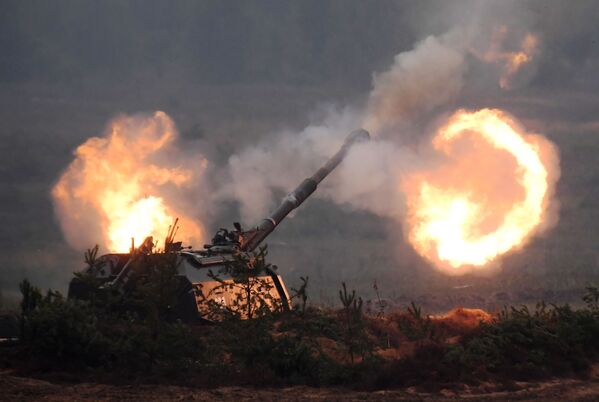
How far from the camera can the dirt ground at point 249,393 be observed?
1691 centimetres

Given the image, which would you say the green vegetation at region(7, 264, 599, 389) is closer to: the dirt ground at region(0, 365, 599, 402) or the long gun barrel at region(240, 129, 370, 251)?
the dirt ground at region(0, 365, 599, 402)

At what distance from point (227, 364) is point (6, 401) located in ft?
20.3

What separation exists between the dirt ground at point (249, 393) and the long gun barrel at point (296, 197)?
503 inches

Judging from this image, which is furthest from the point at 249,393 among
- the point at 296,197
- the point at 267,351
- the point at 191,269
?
the point at 296,197

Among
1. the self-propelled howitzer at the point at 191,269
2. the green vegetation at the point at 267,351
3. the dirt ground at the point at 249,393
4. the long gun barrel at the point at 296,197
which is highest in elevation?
the long gun barrel at the point at 296,197

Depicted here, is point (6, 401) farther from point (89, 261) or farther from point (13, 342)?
point (89, 261)

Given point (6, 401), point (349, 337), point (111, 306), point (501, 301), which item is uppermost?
point (501, 301)

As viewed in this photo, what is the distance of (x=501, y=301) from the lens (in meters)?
76.2

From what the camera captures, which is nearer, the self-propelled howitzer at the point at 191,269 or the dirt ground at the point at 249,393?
the dirt ground at the point at 249,393

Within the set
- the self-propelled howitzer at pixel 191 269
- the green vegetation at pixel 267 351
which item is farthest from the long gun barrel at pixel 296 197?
the green vegetation at pixel 267 351

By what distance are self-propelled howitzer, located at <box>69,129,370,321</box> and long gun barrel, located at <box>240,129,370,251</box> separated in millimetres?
45

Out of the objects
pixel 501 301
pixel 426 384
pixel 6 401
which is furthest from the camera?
pixel 501 301

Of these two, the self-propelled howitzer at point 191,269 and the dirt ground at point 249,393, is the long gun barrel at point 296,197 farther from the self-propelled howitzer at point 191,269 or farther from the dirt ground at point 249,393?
the dirt ground at point 249,393

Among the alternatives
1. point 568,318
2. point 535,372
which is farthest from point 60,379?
point 568,318
